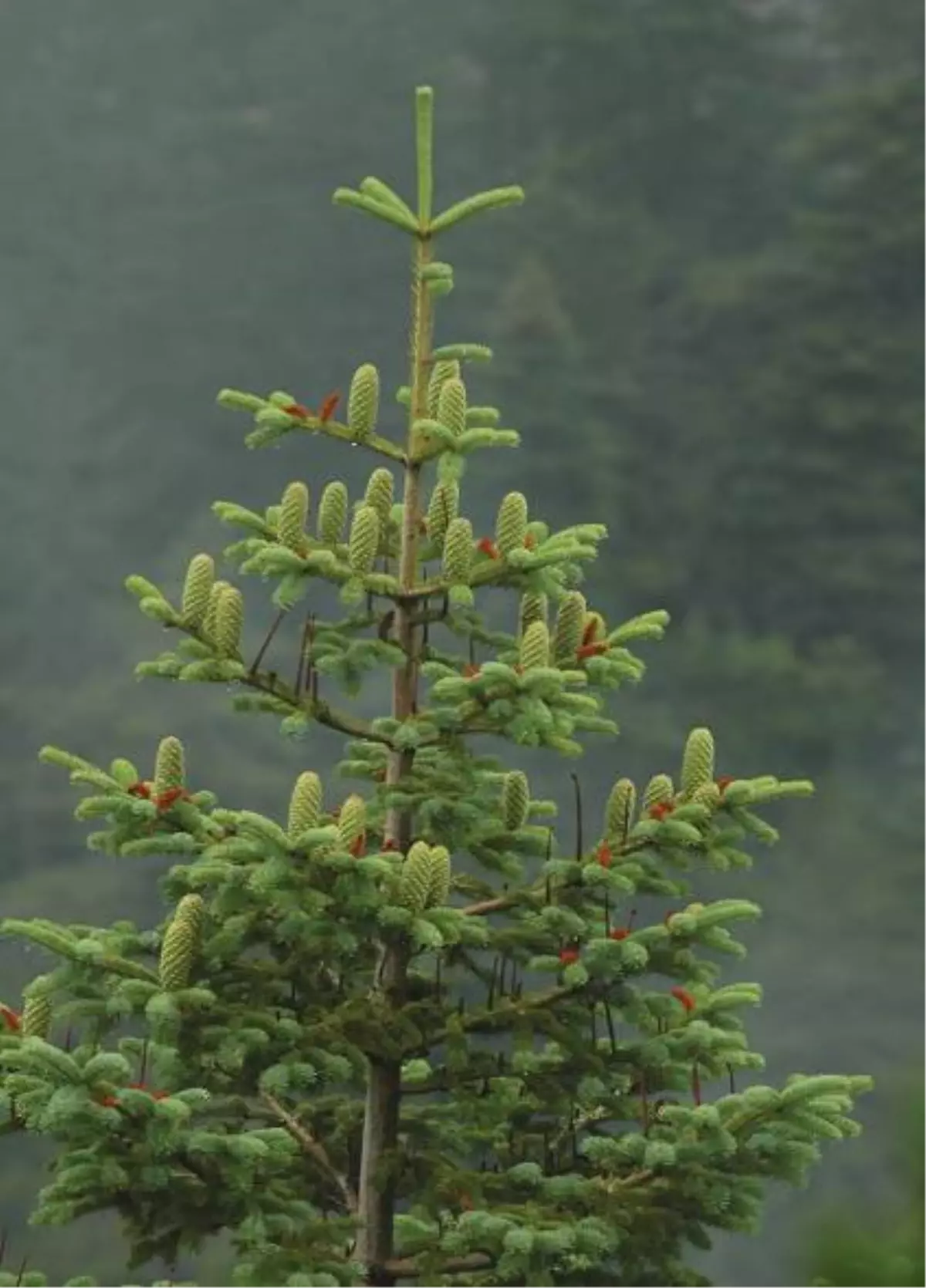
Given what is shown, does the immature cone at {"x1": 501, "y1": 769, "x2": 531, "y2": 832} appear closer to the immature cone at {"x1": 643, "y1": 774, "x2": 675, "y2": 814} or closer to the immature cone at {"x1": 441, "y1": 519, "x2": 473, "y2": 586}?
the immature cone at {"x1": 643, "y1": 774, "x2": 675, "y2": 814}

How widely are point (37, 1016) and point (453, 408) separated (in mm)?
1472

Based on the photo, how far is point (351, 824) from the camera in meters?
5.09

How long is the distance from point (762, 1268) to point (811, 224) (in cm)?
2138

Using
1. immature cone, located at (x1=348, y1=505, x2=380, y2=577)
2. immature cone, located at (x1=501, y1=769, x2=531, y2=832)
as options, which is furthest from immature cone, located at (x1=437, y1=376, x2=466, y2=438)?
immature cone, located at (x1=501, y1=769, x2=531, y2=832)

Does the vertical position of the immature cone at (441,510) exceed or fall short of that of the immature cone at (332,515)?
it exceeds it

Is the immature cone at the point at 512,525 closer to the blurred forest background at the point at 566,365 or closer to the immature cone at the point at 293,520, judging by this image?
the immature cone at the point at 293,520

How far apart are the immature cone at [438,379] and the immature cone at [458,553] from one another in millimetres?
358

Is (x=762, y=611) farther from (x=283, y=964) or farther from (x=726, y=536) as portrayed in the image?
(x=283, y=964)

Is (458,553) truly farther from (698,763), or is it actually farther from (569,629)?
(698,763)

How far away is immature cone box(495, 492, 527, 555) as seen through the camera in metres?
5.28

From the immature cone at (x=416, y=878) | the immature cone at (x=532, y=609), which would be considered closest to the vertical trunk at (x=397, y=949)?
the immature cone at (x=532, y=609)

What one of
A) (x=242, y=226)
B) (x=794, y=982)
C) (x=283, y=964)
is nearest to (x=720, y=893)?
(x=794, y=982)

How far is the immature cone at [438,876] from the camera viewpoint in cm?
512

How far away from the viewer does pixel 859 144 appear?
45.1 meters
